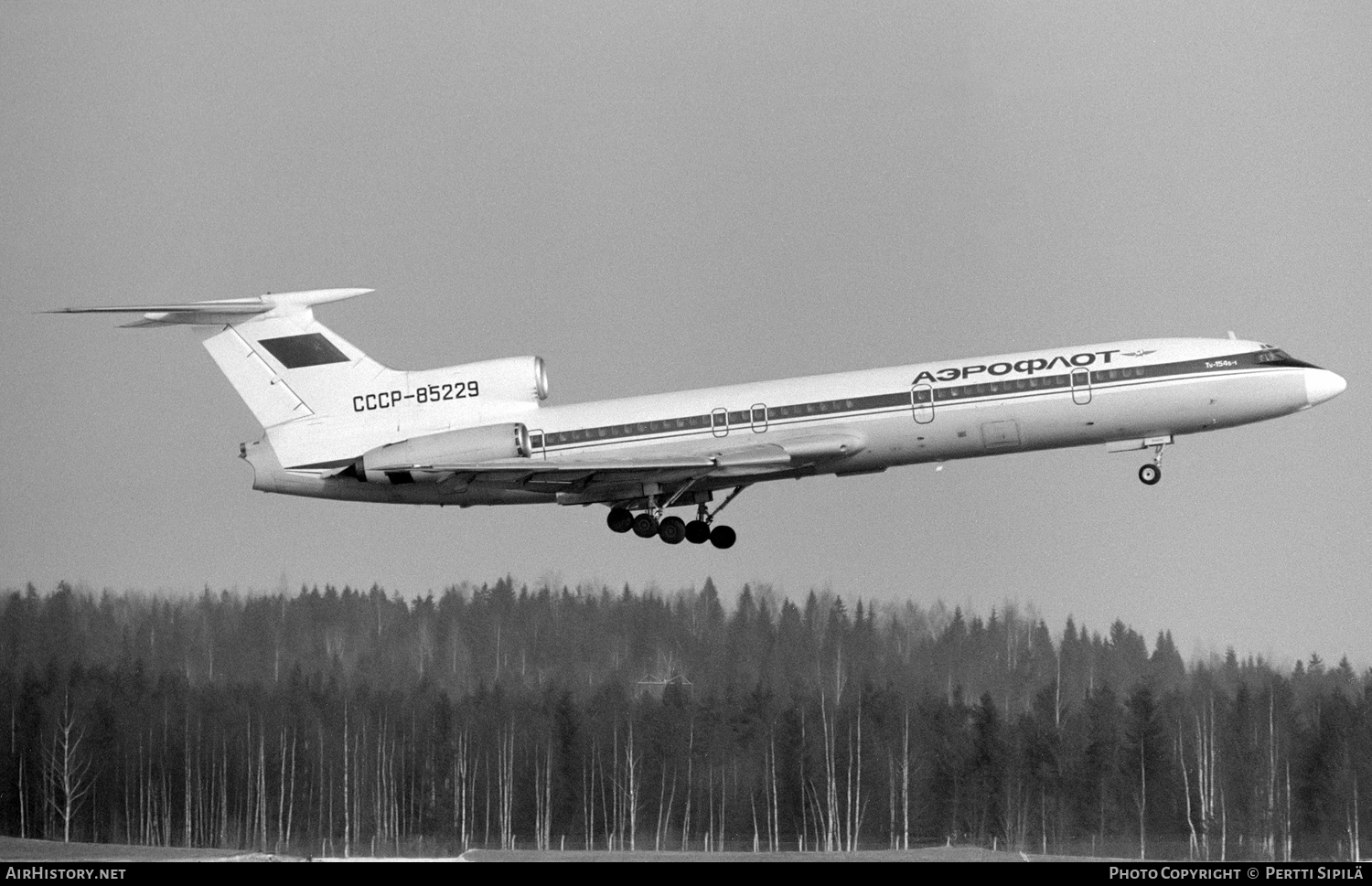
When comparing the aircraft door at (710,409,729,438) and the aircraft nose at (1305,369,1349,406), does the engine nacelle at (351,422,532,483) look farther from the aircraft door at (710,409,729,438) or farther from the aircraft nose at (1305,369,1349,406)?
the aircraft nose at (1305,369,1349,406)

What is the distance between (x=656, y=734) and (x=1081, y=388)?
15.5 meters

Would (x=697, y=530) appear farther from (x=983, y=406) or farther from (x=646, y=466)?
(x=983, y=406)

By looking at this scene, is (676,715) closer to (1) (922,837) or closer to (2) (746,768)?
(2) (746,768)

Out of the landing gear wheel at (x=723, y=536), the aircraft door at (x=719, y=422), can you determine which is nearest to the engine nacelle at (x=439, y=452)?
the aircraft door at (x=719, y=422)

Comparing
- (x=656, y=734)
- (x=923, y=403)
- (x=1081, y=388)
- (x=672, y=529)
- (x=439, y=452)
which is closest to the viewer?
(x=1081, y=388)

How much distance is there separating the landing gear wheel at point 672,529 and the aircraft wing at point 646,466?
3.97ft

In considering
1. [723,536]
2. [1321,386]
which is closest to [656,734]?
[723,536]

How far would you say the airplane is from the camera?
43.9 meters

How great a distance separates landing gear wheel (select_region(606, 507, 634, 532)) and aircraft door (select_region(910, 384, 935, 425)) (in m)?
6.62

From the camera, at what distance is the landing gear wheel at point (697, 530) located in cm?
4691

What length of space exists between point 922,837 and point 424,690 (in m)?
12.8

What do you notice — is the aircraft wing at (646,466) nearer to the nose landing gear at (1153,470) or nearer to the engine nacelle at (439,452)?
the engine nacelle at (439,452)

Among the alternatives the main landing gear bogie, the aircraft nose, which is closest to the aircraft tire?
the main landing gear bogie

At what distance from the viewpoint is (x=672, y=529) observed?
4644 cm
